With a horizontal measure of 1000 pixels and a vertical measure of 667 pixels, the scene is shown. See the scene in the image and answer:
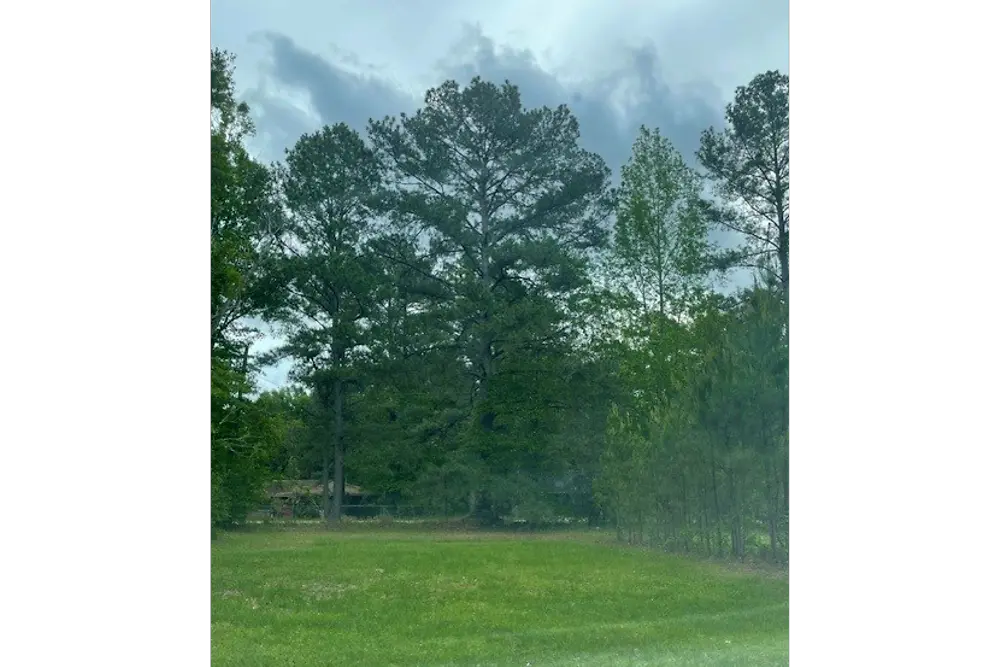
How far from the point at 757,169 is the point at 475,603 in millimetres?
1085

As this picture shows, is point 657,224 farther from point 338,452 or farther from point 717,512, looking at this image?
point 338,452

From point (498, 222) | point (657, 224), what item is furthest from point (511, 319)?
point (657, 224)

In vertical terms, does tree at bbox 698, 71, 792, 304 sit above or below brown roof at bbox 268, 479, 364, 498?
above

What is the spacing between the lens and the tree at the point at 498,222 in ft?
5.78

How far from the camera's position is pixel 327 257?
1808 millimetres

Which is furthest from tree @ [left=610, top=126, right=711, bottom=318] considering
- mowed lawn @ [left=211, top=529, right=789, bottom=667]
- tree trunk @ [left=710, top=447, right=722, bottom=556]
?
mowed lawn @ [left=211, top=529, right=789, bottom=667]

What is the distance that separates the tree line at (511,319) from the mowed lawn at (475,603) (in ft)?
0.27

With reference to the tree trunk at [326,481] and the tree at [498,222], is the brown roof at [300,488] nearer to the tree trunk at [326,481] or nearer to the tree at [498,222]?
the tree trunk at [326,481]

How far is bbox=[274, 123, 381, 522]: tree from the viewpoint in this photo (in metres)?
1.77

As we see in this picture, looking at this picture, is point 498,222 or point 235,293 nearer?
point 235,293

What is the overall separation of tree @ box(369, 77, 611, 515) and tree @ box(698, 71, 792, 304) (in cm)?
25

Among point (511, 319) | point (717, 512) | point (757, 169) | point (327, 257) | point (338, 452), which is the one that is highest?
point (757, 169)

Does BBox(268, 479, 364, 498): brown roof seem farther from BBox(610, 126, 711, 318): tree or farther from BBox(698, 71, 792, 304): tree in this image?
BBox(698, 71, 792, 304): tree
